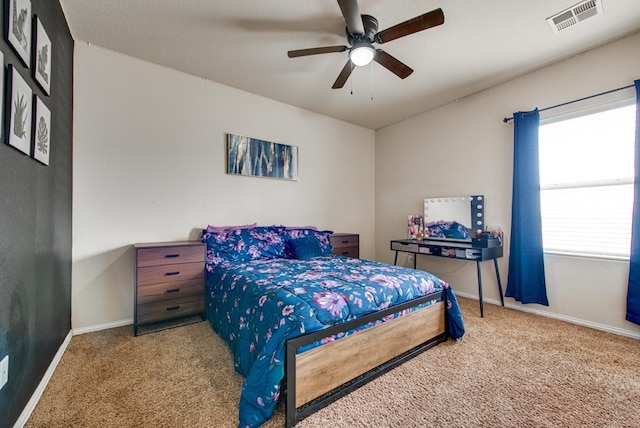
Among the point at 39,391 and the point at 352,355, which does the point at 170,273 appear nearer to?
the point at 39,391

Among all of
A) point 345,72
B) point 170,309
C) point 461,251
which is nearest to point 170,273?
point 170,309

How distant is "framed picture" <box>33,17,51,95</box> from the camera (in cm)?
154

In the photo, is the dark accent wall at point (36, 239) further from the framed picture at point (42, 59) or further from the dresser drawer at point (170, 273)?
the dresser drawer at point (170, 273)

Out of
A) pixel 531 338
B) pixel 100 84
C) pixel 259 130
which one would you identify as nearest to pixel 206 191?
pixel 259 130

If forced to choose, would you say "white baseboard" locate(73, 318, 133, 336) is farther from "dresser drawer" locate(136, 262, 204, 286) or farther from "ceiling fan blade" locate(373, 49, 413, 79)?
"ceiling fan blade" locate(373, 49, 413, 79)

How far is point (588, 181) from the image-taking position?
8.54 feet

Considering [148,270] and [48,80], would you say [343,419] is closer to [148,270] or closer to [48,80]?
[148,270]

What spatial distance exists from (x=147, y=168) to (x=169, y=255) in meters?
1.00

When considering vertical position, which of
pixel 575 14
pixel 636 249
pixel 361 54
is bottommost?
pixel 636 249

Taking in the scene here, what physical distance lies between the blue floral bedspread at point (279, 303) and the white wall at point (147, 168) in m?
0.90

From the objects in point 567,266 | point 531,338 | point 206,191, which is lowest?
point 531,338

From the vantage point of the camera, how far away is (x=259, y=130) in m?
3.51

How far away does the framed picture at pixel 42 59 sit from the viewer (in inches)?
60.5

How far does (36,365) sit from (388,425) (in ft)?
6.59
